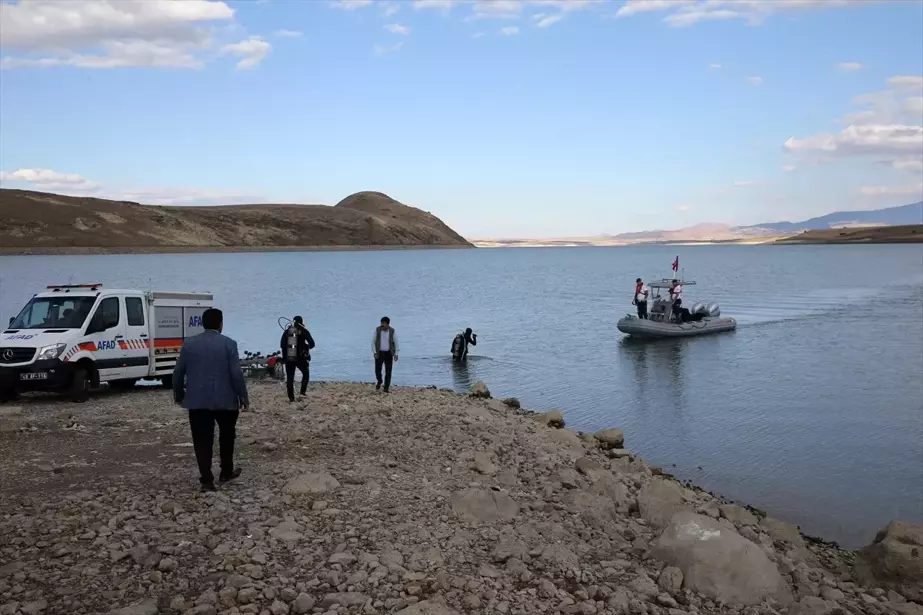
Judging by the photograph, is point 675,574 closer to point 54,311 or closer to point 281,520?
point 281,520

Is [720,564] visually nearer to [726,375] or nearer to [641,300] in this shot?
[726,375]

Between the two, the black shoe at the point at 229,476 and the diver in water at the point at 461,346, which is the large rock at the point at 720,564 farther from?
the diver in water at the point at 461,346

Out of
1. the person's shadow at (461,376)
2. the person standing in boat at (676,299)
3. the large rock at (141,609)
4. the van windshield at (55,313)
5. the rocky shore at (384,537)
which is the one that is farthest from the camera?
the person standing in boat at (676,299)

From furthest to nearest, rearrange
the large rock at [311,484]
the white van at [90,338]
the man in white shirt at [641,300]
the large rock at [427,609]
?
the man in white shirt at [641,300], the white van at [90,338], the large rock at [311,484], the large rock at [427,609]

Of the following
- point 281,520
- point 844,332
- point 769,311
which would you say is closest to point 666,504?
point 281,520

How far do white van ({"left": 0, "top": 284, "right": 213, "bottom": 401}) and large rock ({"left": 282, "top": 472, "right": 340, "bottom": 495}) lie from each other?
321 inches

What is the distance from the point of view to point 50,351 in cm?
1520

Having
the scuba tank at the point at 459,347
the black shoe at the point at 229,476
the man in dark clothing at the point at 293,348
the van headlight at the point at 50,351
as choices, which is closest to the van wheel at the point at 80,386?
the van headlight at the point at 50,351

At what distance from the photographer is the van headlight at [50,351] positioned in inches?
596

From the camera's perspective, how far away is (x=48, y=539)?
24.2 ft

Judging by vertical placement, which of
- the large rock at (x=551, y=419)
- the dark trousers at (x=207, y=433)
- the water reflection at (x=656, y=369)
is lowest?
the water reflection at (x=656, y=369)

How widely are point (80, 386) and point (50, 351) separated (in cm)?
88

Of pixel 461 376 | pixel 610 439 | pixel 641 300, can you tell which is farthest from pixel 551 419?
pixel 641 300

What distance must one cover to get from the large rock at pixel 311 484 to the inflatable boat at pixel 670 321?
29.6 metres
